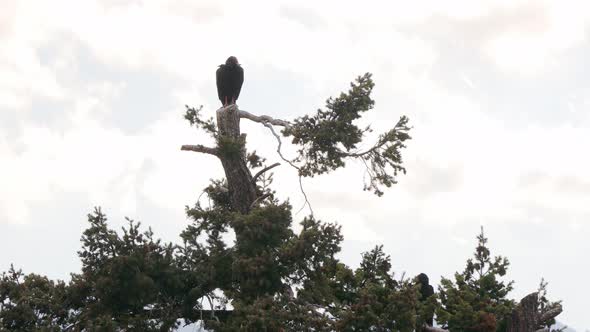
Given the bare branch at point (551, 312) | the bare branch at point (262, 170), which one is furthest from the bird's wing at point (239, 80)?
the bare branch at point (551, 312)

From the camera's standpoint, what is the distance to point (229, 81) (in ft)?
66.9

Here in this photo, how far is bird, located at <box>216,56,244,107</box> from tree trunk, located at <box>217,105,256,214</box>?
60cm

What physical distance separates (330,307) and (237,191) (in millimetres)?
3430

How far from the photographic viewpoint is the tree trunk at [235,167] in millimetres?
18944

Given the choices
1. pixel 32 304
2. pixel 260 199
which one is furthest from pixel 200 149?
pixel 32 304

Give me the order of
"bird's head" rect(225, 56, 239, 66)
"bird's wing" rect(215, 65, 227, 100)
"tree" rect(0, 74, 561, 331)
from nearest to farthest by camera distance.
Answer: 1. "tree" rect(0, 74, 561, 331)
2. "bird's wing" rect(215, 65, 227, 100)
3. "bird's head" rect(225, 56, 239, 66)

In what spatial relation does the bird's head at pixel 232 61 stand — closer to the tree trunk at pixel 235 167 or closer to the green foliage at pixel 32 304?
the tree trunk at pixel 235 167

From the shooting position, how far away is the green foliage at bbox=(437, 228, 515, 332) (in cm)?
1834

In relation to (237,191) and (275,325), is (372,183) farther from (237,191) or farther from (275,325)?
(275,325)

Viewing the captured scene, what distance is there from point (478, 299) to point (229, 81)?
295 inches

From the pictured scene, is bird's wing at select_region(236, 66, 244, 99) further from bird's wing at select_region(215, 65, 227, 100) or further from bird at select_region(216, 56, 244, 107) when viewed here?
bird's wing at select_region(215, 65, 227, 100)

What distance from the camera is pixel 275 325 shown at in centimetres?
1511

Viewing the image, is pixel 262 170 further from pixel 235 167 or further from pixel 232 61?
pixel 232 61

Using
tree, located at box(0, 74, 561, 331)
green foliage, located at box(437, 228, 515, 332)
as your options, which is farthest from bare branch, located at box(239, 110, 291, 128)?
green foliage, located at box(437, 228, 515, 332)
